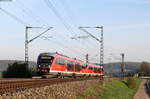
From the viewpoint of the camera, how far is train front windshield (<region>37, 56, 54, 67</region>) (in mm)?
40094

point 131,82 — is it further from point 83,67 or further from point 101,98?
point 101,98

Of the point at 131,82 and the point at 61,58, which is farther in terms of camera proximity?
the point at 131,82

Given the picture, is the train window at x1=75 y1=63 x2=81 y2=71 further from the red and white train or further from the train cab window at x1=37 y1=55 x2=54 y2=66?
the train cab window at x1=37 y1=55 x2=54 y2=66

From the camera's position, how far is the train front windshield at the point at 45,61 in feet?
132

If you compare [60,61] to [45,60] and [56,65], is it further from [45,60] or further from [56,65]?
[45,60]

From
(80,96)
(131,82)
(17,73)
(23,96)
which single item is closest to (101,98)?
(80,96)

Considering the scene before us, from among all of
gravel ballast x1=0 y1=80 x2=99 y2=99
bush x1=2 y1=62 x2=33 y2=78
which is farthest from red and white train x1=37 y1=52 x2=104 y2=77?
gravel ballast x1=0 y1=80 x2=99 y2=99

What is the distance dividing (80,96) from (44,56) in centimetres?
1232

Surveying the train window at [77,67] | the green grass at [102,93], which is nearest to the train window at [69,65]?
the train window at [77,67]

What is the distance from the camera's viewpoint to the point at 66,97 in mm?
25812

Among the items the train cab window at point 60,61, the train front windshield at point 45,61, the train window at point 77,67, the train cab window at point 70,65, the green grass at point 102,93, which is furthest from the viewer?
the train window at point 77,67

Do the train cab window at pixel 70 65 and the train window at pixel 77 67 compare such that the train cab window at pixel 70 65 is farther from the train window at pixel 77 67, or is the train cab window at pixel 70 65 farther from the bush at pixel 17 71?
the bush at pixel 17 71

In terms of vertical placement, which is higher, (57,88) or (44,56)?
(44,56)

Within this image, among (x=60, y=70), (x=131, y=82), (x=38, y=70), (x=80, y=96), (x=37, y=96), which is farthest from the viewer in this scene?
(x=131, y=82)
